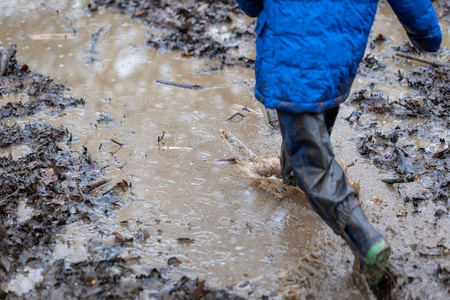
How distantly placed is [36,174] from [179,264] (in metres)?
1.65

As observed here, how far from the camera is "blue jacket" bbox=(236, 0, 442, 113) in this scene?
2666mm

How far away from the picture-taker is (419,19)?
3.13 metres

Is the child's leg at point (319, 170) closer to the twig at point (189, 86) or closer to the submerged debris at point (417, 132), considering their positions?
the submerged debris at point (417, 132)

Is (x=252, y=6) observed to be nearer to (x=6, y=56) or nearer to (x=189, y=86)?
(x=189, y=86)

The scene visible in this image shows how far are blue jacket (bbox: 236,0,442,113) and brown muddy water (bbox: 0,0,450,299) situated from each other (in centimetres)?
111

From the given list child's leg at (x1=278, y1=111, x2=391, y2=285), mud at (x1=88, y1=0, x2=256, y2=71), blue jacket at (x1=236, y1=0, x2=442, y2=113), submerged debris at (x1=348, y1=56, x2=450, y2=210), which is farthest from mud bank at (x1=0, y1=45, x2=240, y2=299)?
submerged debris at (x1=348, y1=56, x2=450, y2=210)

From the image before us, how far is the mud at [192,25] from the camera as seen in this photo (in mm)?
6353

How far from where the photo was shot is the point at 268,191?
12.7 ft

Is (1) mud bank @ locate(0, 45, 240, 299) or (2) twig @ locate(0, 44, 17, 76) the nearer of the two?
(1) mud bank @ locate(0, 45, 240, 299)

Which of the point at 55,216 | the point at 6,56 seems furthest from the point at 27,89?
the point at 55,216

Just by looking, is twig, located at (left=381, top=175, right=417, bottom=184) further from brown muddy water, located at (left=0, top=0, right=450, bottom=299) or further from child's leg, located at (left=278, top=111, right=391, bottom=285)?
child's leg, located at (left=278, top=111, right=391, bottom=285)

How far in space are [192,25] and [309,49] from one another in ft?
15.8

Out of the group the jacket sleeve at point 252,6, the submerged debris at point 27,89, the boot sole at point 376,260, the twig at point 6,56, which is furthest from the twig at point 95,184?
the twig at point 6,56

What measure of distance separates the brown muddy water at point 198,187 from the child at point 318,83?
17.9 inches
